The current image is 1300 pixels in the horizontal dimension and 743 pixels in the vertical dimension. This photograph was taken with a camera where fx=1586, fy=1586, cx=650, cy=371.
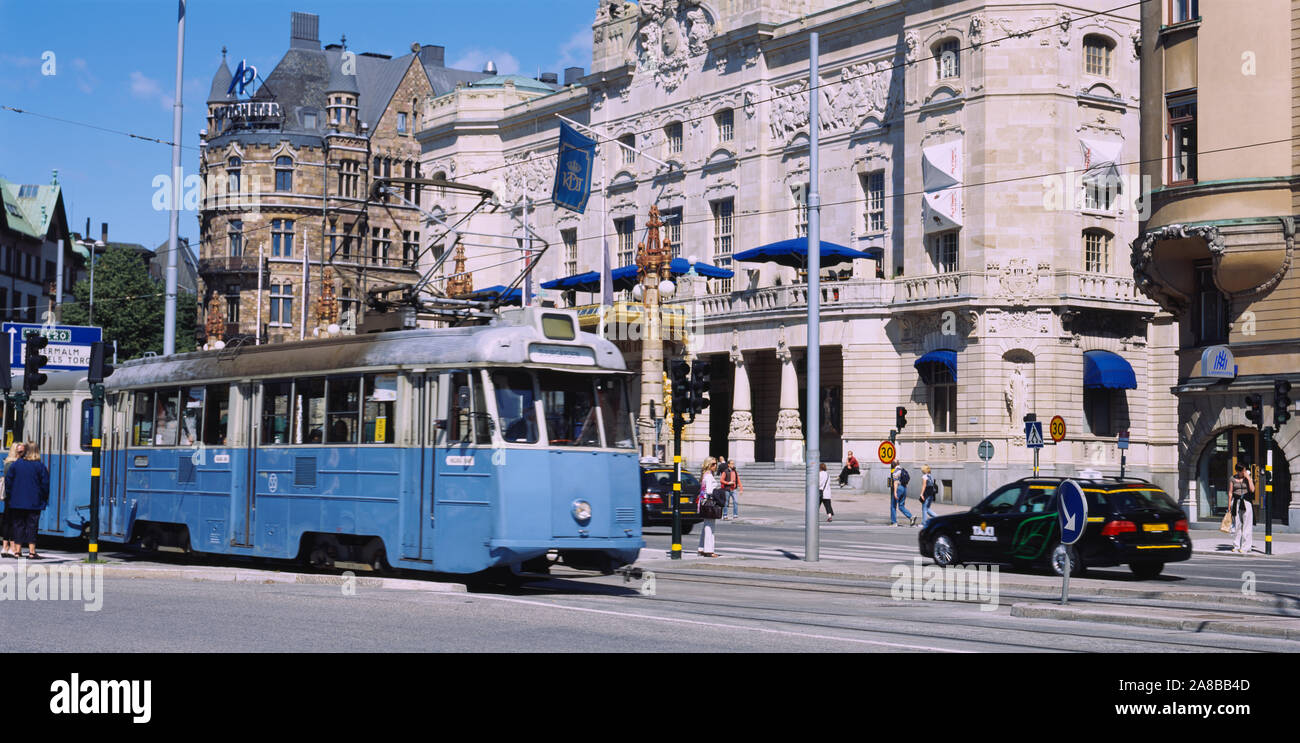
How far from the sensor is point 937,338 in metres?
53.2

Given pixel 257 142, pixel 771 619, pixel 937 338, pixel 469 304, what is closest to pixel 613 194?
pixel 937 338

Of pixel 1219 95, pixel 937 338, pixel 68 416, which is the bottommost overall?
pixel 68 416

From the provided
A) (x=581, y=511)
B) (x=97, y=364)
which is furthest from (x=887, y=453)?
(x=581, y=511)

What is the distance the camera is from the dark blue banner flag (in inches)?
1905

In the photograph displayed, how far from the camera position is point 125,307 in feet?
288

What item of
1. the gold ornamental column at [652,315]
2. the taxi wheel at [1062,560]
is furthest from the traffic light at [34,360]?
the gold ornamental column at [652,315]

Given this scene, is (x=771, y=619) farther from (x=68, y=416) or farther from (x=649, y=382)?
(x=649, y=382)

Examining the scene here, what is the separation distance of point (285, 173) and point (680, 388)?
7162 cm

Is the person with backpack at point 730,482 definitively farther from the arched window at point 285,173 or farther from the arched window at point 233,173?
the arched window at point 233,173

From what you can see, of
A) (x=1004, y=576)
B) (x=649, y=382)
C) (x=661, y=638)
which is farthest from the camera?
(x=649, y=382)

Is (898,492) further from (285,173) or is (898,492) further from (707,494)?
(285,173)

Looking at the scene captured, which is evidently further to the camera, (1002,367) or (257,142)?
(257,142)

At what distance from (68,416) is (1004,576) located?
14862 mm
